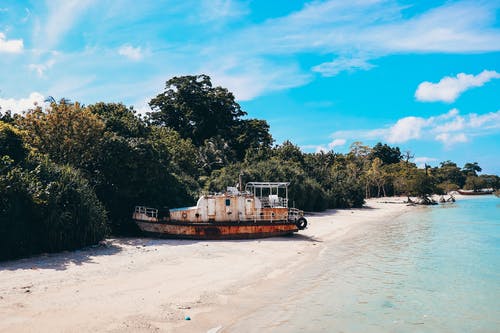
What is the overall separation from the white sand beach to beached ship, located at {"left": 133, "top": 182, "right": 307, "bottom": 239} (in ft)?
6.57

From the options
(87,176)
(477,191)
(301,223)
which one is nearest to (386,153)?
(477,191)

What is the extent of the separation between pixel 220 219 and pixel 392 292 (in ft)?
40.8

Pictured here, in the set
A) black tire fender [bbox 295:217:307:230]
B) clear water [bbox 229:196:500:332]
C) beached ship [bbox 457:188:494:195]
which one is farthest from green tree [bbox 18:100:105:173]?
beached ship [bbox 457:188:494:195]

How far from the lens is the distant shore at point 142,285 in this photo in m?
9.37

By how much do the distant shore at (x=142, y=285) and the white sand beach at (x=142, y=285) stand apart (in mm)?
22

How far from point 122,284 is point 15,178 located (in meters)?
7.23

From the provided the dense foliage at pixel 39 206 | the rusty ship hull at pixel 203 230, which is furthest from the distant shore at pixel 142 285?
the rusty ship hull at pixel 203 230

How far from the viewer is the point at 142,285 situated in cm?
1256

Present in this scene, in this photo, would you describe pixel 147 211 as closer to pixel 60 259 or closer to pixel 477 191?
pixel 60 259

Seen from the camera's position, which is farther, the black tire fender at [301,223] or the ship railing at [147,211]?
A: the black tire fender at [301,223]

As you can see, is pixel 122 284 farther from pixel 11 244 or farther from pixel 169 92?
pixel 169 92

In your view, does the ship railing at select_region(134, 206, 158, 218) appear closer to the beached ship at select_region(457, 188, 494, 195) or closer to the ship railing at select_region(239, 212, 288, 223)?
the ship railing at select_region(239, 212, 288, 223)

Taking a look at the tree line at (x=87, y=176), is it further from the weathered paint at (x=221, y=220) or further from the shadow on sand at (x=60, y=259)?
the weathered paint at (x=221, y=220)

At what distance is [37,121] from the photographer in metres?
23.2
